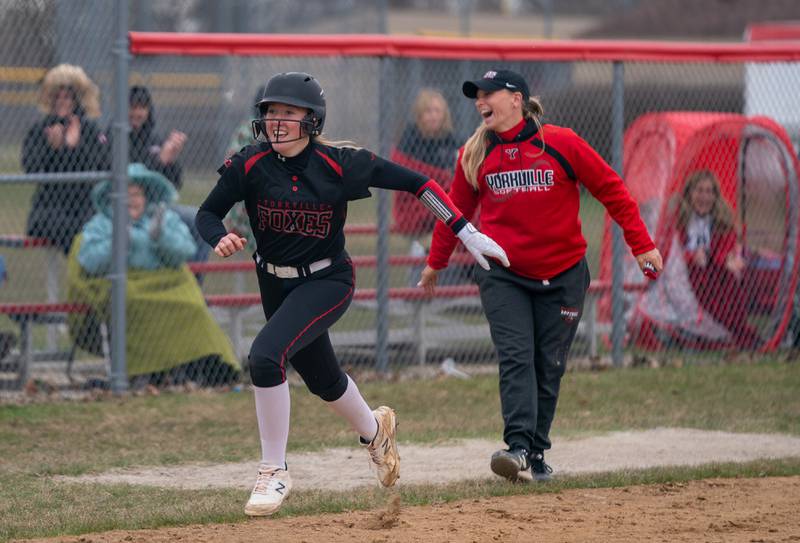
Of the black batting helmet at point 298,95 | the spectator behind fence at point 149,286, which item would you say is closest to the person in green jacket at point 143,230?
the spectator behind fence at point 149,286

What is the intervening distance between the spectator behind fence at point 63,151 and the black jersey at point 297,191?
3088mm

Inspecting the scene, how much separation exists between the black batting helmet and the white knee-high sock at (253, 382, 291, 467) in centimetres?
108

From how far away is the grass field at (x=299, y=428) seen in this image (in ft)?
17.6

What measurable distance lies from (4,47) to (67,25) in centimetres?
94

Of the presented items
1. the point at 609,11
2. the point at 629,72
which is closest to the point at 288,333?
the point at 629,72

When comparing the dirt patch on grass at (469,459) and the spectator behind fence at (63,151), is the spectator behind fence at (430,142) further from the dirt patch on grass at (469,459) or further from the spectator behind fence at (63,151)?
the dirt patch on grass at (469,459)

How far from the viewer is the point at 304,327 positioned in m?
5.15

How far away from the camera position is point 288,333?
16.7 feet

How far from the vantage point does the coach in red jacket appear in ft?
19.0

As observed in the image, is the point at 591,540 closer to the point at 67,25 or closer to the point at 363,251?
the point at 363,251

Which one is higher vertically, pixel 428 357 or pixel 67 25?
pixel 67 25

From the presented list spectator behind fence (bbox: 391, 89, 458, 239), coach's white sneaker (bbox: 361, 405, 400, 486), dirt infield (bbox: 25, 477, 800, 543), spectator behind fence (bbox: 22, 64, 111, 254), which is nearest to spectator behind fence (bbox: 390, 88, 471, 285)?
spectator behind fence (bbox: 391, 89, 458, 239)

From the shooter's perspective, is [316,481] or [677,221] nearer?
[316,481]

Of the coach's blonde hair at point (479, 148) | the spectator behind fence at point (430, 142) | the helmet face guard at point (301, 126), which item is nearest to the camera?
the helmet face guard at point (301, 126)
